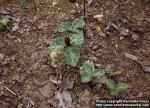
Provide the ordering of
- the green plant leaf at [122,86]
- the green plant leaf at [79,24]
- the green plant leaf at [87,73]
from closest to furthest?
the green plant leaf at [122,86] < the green plant leaf at [87,73] < the green plant leaf at [79,24]

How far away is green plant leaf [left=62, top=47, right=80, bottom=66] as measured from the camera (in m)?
2.72

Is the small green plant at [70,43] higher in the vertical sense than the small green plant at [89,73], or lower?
higher

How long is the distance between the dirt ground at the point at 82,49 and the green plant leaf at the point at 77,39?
17 centimetres

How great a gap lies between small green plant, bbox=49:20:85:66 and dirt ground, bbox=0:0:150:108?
0.36ft

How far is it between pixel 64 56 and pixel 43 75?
0.26 metres

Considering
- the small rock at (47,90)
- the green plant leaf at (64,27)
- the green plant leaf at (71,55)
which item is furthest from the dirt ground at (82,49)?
the green plant leaf at (64,27)

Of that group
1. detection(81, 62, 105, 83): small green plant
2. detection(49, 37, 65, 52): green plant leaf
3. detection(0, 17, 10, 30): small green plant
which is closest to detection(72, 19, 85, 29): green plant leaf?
detection(49, 37, 65, 52): green plant leaf

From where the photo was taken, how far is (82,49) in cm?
292

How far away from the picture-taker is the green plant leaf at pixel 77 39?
108 inches

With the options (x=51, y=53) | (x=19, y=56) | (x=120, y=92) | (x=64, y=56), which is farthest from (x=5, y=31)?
(x=120, y=92)

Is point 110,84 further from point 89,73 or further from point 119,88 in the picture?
point 89,73

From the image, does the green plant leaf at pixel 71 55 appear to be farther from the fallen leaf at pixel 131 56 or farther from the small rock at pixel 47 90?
the fallen leaf at pixel 131 56

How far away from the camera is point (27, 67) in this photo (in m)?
2.87

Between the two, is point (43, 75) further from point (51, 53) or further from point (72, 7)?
point (72, 7)
